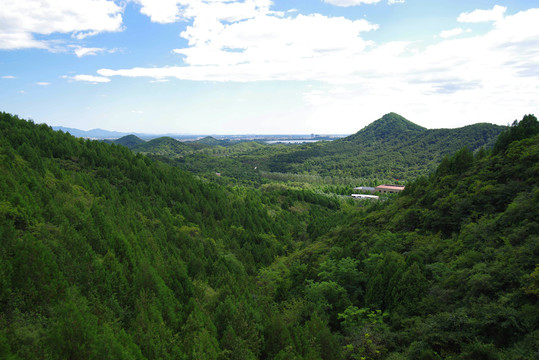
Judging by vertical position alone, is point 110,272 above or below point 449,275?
below

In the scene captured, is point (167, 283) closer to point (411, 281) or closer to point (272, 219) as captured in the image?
point (411, 281)

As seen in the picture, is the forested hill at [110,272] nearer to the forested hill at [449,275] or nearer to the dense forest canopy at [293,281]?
the dense forest canopy at [293,281]

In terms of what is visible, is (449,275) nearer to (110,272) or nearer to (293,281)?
(293,281)

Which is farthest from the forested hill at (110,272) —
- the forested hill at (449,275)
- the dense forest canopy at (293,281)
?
the forested hill at (449,275)

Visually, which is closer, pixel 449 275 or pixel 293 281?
pixel 449 275

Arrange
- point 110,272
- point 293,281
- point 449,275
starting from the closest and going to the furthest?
point 449,275, point 110,272, point 293,281

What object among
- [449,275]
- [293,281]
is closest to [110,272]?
[293,281]

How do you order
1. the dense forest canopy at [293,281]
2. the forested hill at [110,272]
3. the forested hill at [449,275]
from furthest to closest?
1. the forested hill at [110,272]
2. the dense forest canopy at [293,281]
3. the forested hill at [449,275]

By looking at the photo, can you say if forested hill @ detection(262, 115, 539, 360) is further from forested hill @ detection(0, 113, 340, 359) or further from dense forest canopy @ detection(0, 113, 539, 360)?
forested hill @ detection(0, 113, 340, 359)
